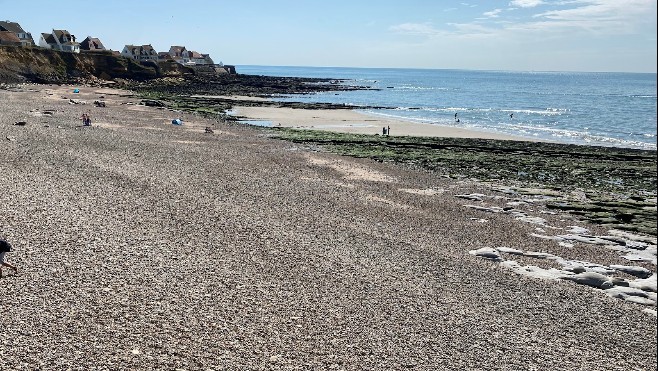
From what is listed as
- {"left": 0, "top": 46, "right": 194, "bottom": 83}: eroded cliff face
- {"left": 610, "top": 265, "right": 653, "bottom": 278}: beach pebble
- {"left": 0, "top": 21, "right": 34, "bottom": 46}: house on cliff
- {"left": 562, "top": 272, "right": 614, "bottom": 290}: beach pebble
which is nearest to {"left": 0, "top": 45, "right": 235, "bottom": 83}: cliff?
{"left": 0, "top": 46, "right": 194, "bottom": 83}: eroded cliff face

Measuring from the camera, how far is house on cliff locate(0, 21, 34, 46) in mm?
114312

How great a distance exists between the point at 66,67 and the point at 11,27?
26.7 m

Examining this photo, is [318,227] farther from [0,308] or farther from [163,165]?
[163,165]

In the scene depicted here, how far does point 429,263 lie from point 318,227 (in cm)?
491

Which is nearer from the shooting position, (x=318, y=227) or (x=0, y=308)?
(x=0, y=308)

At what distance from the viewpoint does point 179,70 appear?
132 m

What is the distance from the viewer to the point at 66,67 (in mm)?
102812

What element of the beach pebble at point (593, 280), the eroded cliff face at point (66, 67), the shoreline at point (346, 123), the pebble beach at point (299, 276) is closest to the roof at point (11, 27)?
the eroded cliff face at point (66, 67)

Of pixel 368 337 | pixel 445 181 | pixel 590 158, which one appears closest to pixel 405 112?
pixel 590 158

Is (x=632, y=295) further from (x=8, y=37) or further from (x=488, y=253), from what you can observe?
(x=8, y=37)

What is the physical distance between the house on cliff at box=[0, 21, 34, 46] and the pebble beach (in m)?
103

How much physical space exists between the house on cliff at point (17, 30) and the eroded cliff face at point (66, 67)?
16.1 m

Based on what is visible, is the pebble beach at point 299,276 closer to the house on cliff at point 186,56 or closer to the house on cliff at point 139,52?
the house on cliff at point 139,52

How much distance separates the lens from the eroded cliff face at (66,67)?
91800mm
